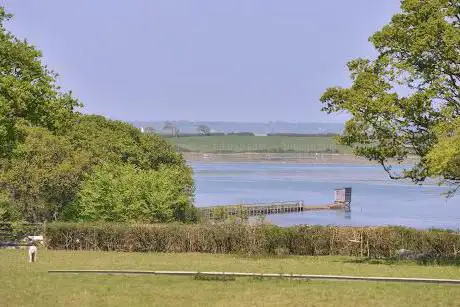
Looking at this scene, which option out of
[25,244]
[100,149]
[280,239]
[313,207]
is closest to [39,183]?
[100,149]

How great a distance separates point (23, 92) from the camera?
38594 mm

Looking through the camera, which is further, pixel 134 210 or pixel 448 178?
pixel 134 210

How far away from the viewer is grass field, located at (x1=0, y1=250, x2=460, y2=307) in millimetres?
20438

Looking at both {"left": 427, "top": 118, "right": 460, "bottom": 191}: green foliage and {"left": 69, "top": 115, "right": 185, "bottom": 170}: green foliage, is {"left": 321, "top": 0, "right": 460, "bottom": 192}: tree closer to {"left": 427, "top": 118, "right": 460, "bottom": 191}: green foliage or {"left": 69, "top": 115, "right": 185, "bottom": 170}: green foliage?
{"left": 427, "top": 118, "right": 460, "bottom": 191}: green foliage

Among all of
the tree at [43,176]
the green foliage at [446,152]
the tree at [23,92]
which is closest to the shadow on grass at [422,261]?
the green foliage at [446,152]

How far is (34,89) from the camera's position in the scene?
39.4m

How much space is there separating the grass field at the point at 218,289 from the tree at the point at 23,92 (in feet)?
35.0

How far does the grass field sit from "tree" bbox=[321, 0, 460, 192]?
552 centimetres

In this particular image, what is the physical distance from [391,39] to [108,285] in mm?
17205

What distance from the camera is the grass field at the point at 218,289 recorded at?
20.4 meters

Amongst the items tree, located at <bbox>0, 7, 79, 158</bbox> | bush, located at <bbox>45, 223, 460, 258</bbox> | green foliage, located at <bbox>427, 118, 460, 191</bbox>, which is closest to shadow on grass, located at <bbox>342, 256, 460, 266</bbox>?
bush, located at <bbox>45, 223, 460, 258</bbox>

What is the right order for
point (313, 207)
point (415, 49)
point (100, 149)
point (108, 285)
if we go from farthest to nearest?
point (313, 207) → point (100, 149) → point (415, 49) → point (108, 285)

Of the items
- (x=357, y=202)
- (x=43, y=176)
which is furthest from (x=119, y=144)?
(x=357, y=202)

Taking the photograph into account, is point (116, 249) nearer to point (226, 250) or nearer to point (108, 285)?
point (226, 250)
